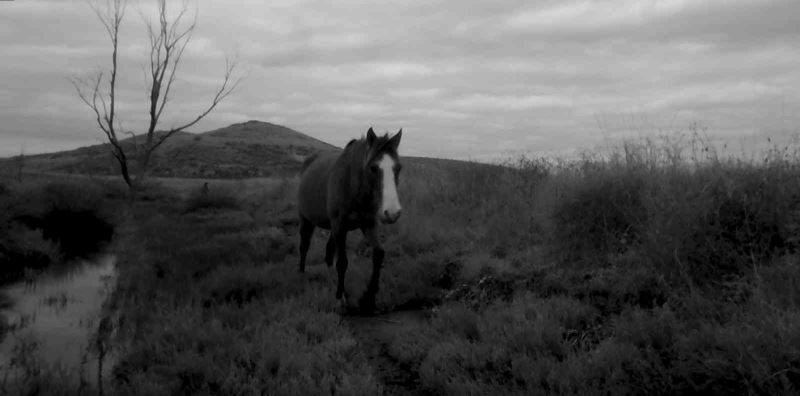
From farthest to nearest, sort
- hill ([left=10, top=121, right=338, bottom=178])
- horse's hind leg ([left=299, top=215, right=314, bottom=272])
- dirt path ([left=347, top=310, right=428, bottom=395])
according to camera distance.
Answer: hill ([left=10, top=121, right=338, bottom=178]) → horse's hind leg ([left=299, top=215, right=314, bottom=272]) → dirt path ([left=347, top=310, right=428, bottom=395])

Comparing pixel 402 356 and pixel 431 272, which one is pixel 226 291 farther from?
pixel 402 356

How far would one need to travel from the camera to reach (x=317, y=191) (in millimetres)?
9023

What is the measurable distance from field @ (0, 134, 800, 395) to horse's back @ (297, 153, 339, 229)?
87 cm

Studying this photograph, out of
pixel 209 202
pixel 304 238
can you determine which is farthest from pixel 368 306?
pixel 209 202

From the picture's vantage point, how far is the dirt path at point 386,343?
468cm

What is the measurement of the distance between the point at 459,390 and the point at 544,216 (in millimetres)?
4685

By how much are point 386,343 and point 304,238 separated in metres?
4.19

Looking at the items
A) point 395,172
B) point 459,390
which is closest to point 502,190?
point 395,172

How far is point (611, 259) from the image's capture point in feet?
20.7

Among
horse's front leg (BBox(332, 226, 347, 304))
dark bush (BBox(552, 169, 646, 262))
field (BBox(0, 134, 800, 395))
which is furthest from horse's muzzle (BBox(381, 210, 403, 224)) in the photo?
dark bush (BBox(552, 169, 646, 262))

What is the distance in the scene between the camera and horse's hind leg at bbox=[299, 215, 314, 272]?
924cm

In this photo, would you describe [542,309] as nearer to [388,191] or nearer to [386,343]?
[386,343]

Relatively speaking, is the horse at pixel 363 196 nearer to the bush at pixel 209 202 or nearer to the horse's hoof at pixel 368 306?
the horse's hoof at pixel 368 306

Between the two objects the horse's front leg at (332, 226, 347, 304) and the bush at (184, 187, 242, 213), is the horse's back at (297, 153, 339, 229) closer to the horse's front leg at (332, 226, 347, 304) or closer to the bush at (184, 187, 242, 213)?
the horse's front leg at (332, 226, 347, 304)
